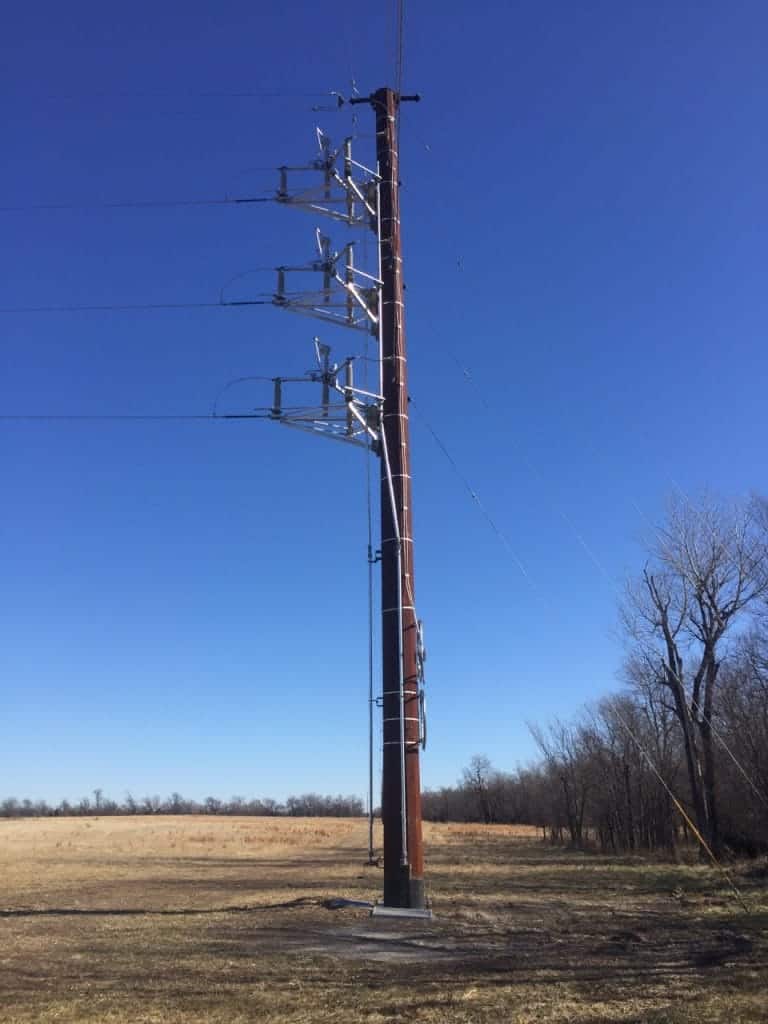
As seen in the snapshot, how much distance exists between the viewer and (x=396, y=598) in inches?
684

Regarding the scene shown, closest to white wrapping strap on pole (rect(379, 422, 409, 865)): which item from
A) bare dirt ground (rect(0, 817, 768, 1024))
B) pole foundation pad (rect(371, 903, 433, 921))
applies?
pole foundation pad (rect(371, 903, 433, 921))

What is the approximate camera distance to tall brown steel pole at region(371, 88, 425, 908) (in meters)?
16.5

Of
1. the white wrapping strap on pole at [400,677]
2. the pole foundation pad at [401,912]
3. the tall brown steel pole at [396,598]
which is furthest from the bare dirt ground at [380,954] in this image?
the white wrapping strap on pole at [400,677]

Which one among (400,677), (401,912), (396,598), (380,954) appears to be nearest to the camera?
(380,954)

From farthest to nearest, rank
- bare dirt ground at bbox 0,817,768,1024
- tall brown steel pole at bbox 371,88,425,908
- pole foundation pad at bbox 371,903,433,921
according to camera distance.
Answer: tall brown steel pole at bbox 371,88,425,908 → pole foundation pad at bbox 371,903,433,921 → bare dirt ground at bbox 0,817,768,1024

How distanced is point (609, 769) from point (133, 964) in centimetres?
4879

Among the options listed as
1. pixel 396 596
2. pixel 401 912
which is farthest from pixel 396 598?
pixel 401 912

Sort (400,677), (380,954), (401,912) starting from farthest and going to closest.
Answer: (400,677)
(401,912)
(380,954)

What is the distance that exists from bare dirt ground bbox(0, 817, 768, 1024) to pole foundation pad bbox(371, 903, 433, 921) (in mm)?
242

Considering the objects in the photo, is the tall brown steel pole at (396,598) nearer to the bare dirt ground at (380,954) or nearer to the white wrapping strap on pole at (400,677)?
the white wrapping strap on pole at (400,677)

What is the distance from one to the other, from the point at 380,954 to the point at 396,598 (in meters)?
7.01

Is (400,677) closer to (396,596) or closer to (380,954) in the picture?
(396,596)

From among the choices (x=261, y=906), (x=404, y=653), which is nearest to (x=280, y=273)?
(x=404, y=653)

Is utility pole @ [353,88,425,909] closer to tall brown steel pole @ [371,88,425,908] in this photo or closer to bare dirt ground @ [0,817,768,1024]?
tall brown steel pole @ [371,88,425,908]
